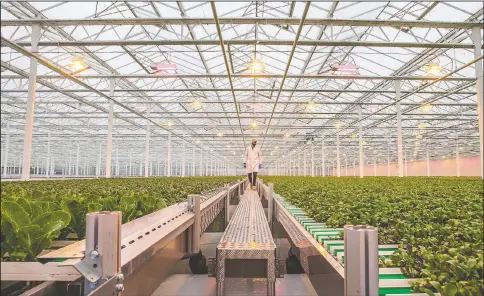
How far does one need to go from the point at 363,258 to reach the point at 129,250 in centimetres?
131

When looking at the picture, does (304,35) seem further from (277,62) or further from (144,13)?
(144,13)

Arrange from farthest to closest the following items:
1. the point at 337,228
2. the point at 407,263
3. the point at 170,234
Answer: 1. the point at 337,228
2. the point at 170,234
3. the point at 407,263

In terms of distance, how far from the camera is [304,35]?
38.7 feet

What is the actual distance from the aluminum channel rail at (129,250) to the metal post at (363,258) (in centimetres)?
115

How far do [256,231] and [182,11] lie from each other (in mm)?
7626

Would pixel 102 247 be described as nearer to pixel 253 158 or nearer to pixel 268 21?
pixel 268 21

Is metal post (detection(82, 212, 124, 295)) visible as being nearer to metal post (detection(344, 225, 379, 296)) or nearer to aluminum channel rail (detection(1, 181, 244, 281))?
aluminum channel rail (detection(1, 181, 244, 281))

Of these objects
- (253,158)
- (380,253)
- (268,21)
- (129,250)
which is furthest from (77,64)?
(380,253)

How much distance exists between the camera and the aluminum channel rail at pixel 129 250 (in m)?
1.34

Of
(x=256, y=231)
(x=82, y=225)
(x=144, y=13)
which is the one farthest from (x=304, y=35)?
(x=82, y=225)

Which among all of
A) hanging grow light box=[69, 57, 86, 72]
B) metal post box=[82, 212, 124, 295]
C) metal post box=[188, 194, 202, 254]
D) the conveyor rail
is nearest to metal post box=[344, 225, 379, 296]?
the conveyor rail

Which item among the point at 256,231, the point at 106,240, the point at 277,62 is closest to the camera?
the point at 106,240

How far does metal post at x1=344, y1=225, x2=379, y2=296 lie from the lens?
153 cm

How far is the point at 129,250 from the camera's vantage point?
6.40ft
